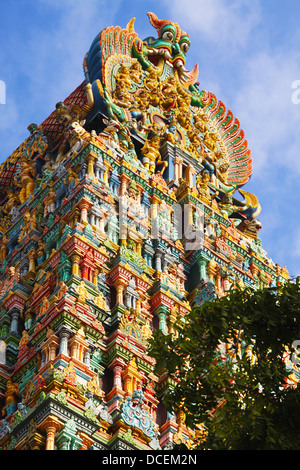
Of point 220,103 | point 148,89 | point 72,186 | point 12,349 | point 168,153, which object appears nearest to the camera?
point 12,349

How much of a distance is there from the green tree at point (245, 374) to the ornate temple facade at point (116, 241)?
14.7ft

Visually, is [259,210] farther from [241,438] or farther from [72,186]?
[241,438]

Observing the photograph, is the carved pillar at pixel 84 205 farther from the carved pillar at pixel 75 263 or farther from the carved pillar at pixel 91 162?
the carved pillar at pixel 75 263

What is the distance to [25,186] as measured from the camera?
37.2 metres

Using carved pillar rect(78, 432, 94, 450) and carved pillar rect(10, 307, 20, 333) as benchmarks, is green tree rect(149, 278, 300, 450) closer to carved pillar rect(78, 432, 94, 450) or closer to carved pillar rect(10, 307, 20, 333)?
carved pillar rect(78, 432, 94, 450)

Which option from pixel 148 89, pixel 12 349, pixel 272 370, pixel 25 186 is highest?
pixel 148 89

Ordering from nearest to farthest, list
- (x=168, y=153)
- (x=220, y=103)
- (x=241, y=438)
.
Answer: (x=241, y=438)
(x=168, y=153)
(x=220, y=103)

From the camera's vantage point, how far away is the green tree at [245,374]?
17312 millimetres

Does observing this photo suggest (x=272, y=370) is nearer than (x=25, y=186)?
Yes

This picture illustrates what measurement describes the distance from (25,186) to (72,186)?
5374 millimetres

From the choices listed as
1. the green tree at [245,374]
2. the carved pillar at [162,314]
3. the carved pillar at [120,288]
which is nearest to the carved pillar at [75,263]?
the carved pillar at [120,288]

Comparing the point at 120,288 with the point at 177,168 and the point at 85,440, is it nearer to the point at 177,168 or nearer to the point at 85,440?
the point at 85,440
